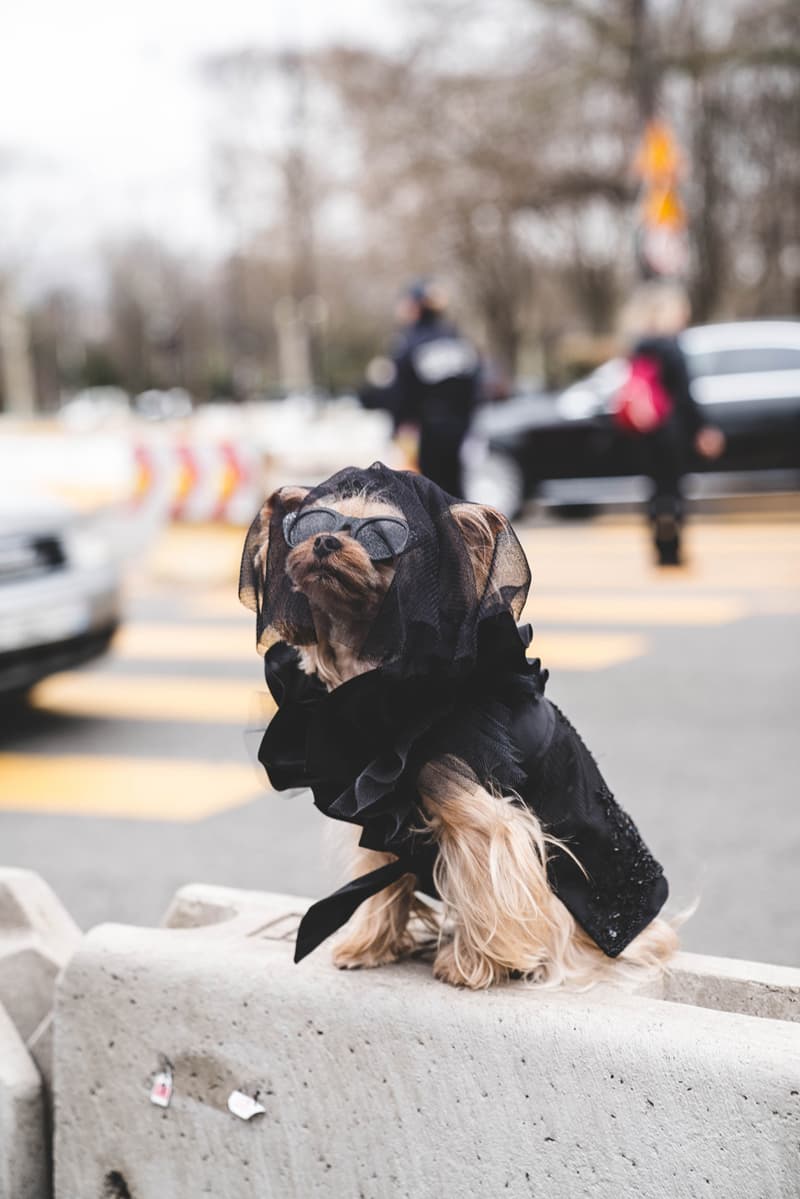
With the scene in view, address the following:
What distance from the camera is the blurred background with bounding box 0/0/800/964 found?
209 inches

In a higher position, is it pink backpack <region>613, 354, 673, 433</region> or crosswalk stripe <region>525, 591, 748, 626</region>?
pink backpack <region>613, 354, 673, 433</region>

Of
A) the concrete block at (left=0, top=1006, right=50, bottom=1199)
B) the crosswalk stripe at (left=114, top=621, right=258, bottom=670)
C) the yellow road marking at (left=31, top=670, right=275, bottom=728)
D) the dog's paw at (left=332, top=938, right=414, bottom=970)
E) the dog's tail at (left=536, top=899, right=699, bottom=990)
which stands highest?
the dog's paw at (left=332, top=938, right=414, bottom=970)

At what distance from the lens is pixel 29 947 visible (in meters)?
3.00

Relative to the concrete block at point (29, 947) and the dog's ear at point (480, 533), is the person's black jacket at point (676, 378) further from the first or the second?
the dog's ear at point (480, 533)

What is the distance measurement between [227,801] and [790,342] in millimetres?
9982

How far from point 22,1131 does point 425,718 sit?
111 cm

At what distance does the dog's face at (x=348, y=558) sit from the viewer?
2275 mm

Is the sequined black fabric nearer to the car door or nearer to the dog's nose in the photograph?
the dog's nose

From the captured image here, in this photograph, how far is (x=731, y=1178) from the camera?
1.97 meters

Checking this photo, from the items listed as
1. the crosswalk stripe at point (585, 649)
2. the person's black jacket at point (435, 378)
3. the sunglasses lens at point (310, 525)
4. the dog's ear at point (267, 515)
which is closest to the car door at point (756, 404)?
the person's black jacket at point (435, 378)

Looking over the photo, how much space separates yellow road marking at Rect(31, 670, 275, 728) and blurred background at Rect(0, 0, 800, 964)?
0.03 metres

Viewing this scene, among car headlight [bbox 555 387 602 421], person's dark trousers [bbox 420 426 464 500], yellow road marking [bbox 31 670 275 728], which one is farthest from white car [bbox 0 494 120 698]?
car headlight [bbox 555 387 602 421]

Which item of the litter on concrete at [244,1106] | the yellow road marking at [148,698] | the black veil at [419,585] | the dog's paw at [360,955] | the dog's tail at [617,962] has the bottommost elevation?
the yellow road marking at [148,698]

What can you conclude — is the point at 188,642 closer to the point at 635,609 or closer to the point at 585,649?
the point at 585,649
